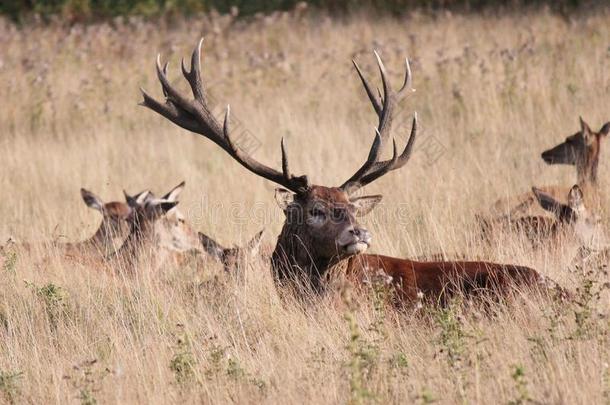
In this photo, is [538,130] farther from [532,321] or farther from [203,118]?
[532,321]

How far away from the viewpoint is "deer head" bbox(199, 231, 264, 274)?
762 cm

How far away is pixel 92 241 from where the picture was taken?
366 inches

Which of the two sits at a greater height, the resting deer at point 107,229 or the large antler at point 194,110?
the large antler at point 194,110

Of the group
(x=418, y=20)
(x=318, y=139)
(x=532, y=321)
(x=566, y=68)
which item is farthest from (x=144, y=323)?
(x=418, y=20)

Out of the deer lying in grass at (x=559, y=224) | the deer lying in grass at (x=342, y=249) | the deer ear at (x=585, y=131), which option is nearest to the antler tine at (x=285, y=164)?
the deer lying in grass at (x=342, y=249)

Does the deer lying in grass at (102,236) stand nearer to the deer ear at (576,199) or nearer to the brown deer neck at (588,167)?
the deer ear at (576,199)

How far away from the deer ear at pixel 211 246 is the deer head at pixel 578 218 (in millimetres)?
2486

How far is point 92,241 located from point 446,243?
284 cm

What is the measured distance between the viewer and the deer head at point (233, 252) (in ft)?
25.0

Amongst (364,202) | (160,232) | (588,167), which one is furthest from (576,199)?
(160,232)

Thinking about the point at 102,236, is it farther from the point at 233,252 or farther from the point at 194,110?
the point at 194,110

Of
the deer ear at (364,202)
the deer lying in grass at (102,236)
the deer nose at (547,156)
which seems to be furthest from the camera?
the deer nose at (547,156)

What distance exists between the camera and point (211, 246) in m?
8.63

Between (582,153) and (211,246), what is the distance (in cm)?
370
